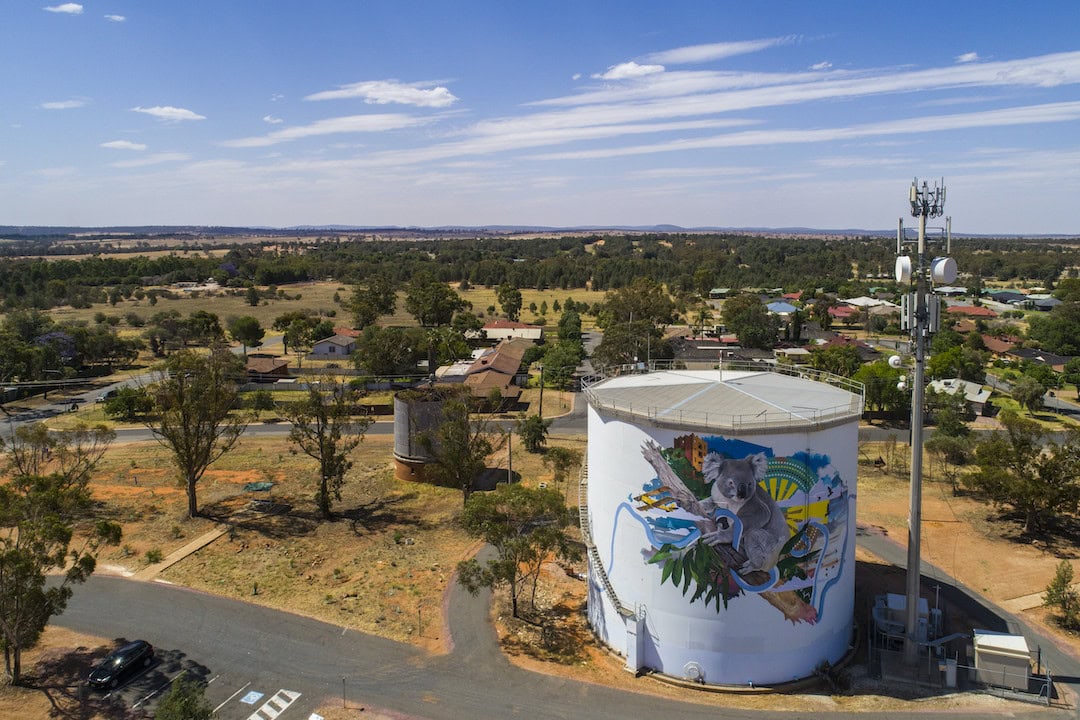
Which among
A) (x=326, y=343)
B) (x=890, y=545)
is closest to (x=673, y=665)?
(x=890, y=545)

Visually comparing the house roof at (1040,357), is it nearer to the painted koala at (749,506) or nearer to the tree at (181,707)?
the painted koala at (749,506)

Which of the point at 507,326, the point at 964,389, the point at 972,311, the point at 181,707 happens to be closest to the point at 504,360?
the point at 507,326

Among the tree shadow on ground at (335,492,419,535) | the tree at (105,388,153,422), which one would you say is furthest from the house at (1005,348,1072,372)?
the tree at (105,388,153,422)

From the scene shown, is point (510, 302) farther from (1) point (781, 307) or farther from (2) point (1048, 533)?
(2) point (1048, 533)

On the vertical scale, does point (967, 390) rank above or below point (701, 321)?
below

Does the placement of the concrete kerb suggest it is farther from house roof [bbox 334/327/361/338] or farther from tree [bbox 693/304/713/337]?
tree [bbox 693/304/713/337]

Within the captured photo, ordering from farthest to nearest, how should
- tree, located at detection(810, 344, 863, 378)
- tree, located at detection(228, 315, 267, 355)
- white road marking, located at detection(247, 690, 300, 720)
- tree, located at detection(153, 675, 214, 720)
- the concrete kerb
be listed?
tree, located at detection(228, 315, 267, 355), tree, located at detection(810, 344, 863, 378), the concrete kerb, white road marking, located at detection(247, 690, 300, 720), tree, located at detection(153, 675, 214, 720)
